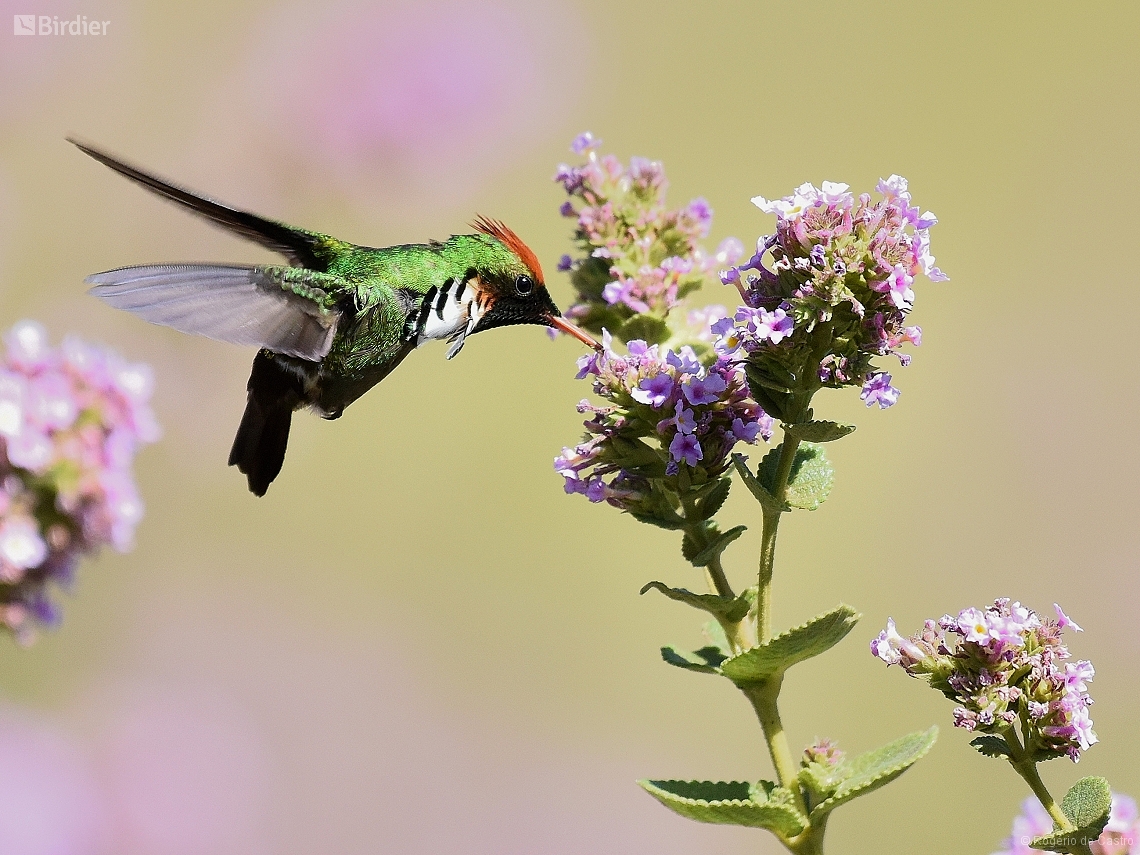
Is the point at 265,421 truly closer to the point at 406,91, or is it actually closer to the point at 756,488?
the point at 756,488

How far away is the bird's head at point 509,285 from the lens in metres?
3.21

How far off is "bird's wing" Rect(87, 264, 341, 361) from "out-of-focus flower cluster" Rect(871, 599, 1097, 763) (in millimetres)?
1570

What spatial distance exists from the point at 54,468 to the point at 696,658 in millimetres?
1342

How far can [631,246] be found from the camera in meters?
2.73

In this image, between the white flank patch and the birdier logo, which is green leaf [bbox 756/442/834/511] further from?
the birdier logo

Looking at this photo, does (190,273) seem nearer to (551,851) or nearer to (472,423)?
(551,851)

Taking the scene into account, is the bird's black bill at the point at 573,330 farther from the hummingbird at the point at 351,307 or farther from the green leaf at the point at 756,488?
the green leaf at the point at 756,488

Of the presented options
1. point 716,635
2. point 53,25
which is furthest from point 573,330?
point 53,25

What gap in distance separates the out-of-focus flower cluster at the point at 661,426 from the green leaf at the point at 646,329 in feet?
1.16

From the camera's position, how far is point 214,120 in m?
7.83

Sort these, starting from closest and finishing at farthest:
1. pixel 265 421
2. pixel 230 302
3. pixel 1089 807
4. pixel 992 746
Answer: pixel 1089 807, pixel 992 746, pixel 230 302, pixel 265 421

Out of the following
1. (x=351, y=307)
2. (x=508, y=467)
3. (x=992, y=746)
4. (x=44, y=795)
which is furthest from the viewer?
(x=508, y=467)

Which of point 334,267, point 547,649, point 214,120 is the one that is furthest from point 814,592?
point 334,267

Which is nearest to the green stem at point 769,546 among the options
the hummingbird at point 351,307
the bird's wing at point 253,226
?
the hummingbird at point 351,307
